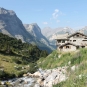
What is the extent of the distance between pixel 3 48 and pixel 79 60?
5990 centimetres

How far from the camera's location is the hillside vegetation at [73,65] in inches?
986

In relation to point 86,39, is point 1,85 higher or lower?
lower

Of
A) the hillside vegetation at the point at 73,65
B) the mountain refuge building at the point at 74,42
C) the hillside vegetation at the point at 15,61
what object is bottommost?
the hillside vegetation at the point at 15,61

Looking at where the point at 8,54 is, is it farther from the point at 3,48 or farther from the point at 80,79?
the point at 80,79

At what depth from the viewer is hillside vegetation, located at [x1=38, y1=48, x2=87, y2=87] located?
2504 centimetres

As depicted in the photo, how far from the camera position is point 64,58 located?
66.6m

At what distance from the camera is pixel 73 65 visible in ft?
175

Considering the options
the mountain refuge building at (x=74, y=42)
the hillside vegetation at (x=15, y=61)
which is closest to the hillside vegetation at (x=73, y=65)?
the mountain refuge building at (x=74, y=42)

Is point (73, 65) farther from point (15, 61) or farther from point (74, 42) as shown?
point (15, 61)

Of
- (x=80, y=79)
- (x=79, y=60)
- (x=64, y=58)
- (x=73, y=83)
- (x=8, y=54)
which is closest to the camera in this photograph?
(x=73, y=83)

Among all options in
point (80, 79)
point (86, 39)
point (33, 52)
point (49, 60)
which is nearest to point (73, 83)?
point (80, 79)

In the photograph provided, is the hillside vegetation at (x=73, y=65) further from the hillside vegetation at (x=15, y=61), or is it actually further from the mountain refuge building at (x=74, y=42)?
the hillside vegetation at (x=15, y=61)

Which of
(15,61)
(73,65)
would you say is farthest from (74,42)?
(15,61)

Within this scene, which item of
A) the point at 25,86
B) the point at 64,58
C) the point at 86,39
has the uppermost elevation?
the point at 86,39
